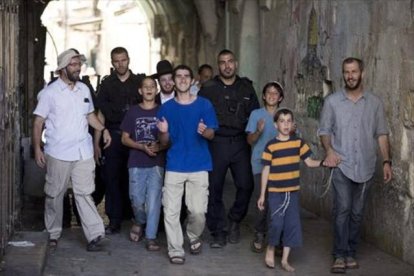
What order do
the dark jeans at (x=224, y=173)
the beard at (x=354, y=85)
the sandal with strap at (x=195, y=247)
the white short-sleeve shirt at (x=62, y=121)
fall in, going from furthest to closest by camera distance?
the dark jeans at (x=224, y=173), the sandal with strap at (x=195, y=247), the white short-sleeve shirt at (x=62, y=121), the beard at (x=354, y=85)

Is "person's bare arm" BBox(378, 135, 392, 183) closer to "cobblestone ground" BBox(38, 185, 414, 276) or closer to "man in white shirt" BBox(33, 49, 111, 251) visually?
"cobblestone ground" BBox(38, 185, 414, 276)

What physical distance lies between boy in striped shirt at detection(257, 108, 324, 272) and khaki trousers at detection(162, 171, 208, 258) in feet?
1.79

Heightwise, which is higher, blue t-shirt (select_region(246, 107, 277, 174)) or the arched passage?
the arched passage

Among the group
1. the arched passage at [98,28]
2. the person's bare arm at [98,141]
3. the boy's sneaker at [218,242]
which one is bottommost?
the boy's sneaker at [218,242]

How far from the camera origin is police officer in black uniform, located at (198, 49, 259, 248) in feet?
29.3

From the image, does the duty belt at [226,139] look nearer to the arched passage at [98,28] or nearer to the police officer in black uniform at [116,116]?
the police officer in black uniform at [116,116]

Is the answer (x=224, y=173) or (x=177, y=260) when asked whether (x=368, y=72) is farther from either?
(x=177, y=260)

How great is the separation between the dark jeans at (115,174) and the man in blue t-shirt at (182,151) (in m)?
1.36

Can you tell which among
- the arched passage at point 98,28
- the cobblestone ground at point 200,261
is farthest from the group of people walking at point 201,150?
the arched passage at point 98,28

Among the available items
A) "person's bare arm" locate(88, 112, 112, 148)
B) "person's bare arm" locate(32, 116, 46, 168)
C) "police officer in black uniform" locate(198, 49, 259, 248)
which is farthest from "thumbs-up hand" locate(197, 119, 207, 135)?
"person's bare arm" locate(32, 116, 46, 168)

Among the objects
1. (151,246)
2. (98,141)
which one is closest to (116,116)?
(98,141)

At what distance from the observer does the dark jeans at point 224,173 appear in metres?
8.97

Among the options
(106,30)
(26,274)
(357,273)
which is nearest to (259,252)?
(357,273)

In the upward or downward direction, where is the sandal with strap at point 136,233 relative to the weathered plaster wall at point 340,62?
downward
